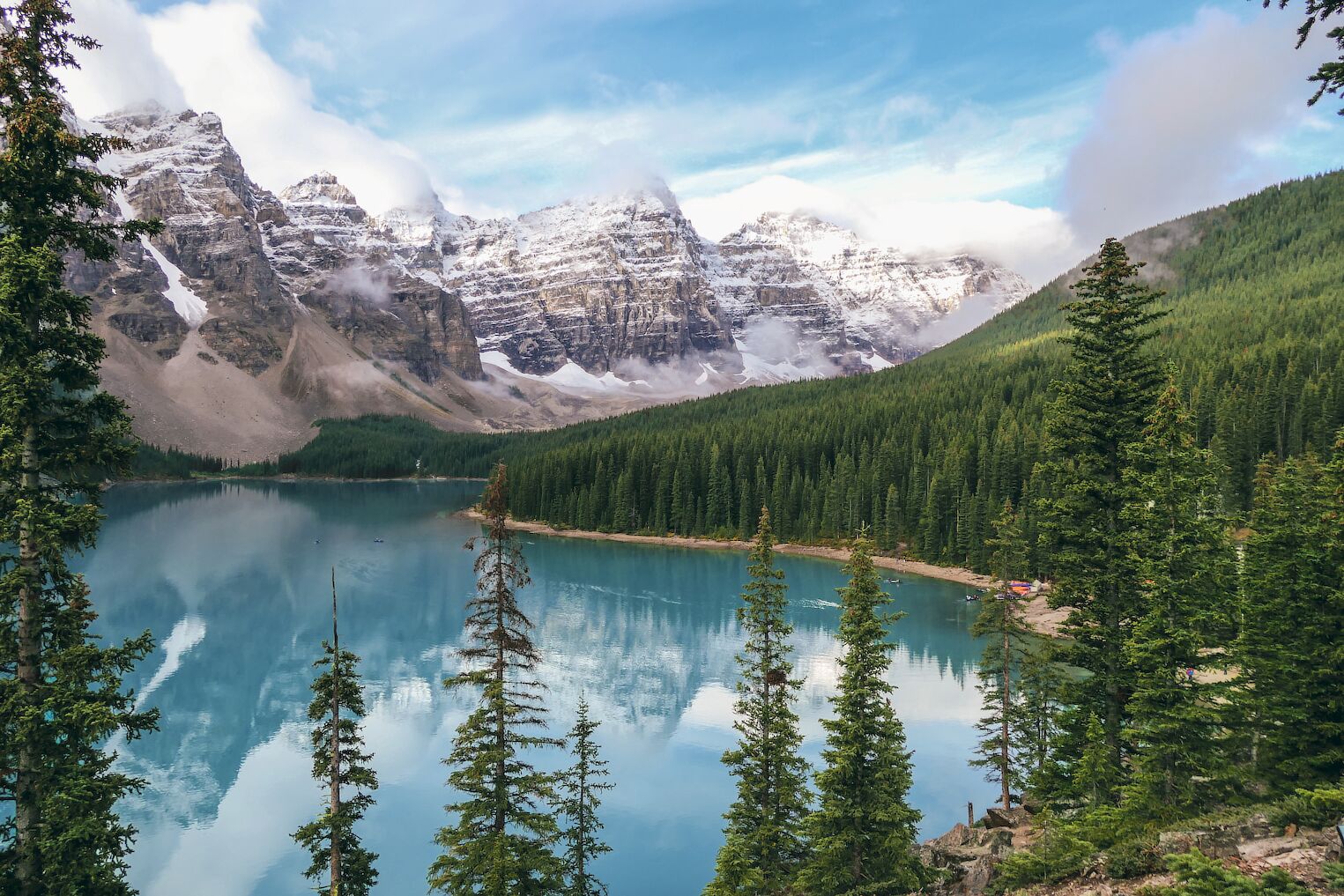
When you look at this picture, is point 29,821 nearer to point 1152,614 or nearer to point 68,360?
point 68,360

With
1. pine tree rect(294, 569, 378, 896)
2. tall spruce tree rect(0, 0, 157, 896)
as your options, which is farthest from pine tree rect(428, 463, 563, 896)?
tall spruce tree rect(0, 0, 157, 896)

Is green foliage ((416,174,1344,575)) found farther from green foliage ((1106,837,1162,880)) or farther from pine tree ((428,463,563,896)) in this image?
pine tree ((428,463,563,896))

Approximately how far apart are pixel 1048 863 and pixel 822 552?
95371mm

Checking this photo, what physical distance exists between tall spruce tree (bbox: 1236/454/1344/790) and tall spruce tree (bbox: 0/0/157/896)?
77.9 feet

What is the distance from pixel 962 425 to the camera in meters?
114

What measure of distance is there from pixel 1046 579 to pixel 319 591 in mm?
79903

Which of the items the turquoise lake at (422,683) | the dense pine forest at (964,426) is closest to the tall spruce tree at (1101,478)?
the turquoise lake at (422,683)

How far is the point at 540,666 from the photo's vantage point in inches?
2319

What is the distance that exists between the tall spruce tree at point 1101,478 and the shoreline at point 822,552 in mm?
46533

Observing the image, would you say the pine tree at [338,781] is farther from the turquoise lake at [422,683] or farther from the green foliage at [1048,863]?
the turquoise lake at [422,683]

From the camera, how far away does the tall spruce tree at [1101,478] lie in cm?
2048

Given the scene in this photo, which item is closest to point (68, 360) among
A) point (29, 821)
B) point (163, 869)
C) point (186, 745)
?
point (29, 821)

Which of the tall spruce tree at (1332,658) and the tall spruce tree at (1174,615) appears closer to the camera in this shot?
the tall spruce tree at (1332,658)

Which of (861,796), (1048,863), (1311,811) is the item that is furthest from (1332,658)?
(861,796)
